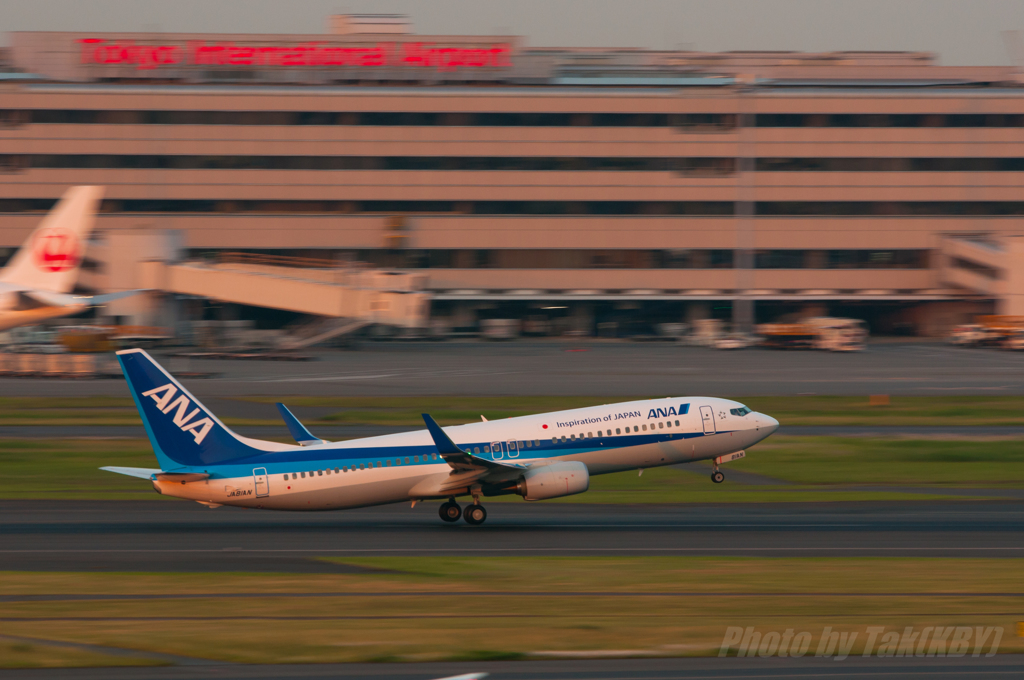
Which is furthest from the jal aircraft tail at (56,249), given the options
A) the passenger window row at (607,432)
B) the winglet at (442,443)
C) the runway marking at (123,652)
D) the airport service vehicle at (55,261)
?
the runway marking at (123,652)

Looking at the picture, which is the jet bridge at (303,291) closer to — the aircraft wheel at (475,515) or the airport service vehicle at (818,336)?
the airport service vehicle at (818,336)

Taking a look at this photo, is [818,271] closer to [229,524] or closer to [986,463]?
[986,463]

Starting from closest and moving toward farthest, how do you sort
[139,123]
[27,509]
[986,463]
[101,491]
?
[27,509]
[101,491]
[986,463]
[139,123]

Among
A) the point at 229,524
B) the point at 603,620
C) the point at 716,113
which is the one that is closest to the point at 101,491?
the point at 229,524

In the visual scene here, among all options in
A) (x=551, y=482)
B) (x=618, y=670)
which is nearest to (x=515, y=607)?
(x=618, y=670)

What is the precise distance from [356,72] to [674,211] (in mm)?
41451

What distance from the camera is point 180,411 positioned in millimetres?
29266

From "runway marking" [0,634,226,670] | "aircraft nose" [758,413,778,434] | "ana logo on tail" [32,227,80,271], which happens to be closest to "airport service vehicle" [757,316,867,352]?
"aircraft nose" [758,413,778,434]

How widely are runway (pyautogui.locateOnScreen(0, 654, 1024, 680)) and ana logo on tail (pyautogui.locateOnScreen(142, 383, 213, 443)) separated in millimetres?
12483

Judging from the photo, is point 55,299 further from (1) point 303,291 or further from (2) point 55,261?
(1) point 303,291

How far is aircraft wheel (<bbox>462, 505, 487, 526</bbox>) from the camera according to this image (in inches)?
1209

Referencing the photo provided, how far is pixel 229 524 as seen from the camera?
31.2 meters

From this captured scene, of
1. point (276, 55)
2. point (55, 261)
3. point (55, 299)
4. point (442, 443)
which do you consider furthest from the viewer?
point (276, 55)

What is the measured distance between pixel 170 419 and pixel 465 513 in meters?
9.24
